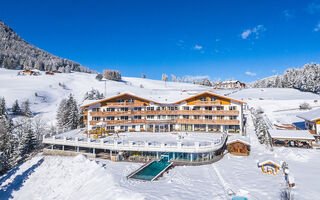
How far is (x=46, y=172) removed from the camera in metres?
28.7

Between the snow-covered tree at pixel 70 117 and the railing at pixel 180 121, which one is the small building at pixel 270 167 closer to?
the railing at pixel 180 121

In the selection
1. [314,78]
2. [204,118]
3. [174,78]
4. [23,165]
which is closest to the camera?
[23,165]

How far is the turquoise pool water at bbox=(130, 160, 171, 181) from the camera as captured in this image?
21541 mm

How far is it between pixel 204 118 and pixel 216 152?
12702 mm

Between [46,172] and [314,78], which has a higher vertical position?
[314,78]

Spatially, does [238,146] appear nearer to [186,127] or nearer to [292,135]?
[292,135]

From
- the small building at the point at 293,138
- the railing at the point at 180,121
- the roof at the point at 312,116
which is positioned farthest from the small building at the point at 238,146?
the roof at the point at 312,116

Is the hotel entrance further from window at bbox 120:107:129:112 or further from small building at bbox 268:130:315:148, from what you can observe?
small building at bbox 268:130:315:148

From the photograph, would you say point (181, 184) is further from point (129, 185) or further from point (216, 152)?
point (216, 152)

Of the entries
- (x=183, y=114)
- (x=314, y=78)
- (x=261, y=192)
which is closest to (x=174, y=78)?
(x=314, y=78)

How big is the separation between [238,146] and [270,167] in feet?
23.0

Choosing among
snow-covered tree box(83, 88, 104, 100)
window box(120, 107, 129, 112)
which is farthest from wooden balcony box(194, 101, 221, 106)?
snow-covered tree box(83, 88, 104, 100)

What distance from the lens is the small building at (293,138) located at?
31.2 metres

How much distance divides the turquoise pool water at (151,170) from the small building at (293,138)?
20393 mm
